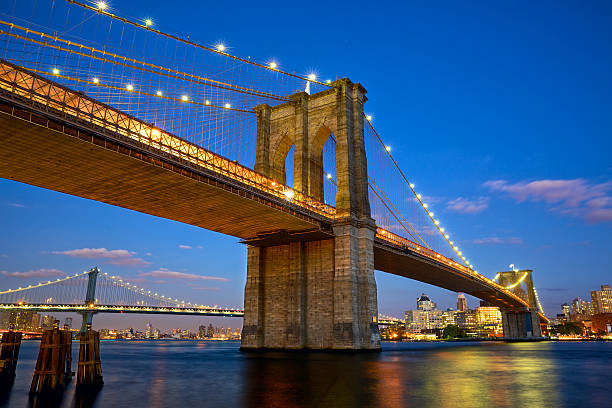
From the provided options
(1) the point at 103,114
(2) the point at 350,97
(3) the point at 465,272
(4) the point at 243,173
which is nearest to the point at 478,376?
(4) the point at 243,173

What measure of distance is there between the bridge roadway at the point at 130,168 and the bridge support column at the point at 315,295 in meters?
1.99

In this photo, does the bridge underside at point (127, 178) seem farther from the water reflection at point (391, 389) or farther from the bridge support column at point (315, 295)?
the water reflection at point (391, 389)

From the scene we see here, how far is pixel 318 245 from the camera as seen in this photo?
43844mm

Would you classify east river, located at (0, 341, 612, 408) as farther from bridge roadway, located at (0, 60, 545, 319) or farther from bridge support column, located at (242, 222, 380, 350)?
bridge support column, located at (242, 222, 380, 350)

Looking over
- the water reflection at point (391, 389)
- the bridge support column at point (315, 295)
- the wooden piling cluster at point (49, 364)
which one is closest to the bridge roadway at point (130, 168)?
the bridge support column at point (315, 295)

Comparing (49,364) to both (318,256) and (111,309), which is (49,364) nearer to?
(318,256)

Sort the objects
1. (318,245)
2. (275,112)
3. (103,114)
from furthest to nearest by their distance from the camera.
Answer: (275,112)
(318,245)
(103,114)

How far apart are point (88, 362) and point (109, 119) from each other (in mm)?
12469

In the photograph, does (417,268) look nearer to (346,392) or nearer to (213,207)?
(213,207)

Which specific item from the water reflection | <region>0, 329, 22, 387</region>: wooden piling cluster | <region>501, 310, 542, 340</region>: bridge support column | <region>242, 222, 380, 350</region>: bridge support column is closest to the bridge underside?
<region>242, 222, 380, 350</region>: bridge support column

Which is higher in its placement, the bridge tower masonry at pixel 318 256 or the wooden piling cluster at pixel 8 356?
the bridge tower masonry at pixel 318 256

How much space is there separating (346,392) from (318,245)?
2798cm

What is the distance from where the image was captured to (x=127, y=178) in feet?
94.9

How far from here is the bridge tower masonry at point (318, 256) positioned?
4072 cm
